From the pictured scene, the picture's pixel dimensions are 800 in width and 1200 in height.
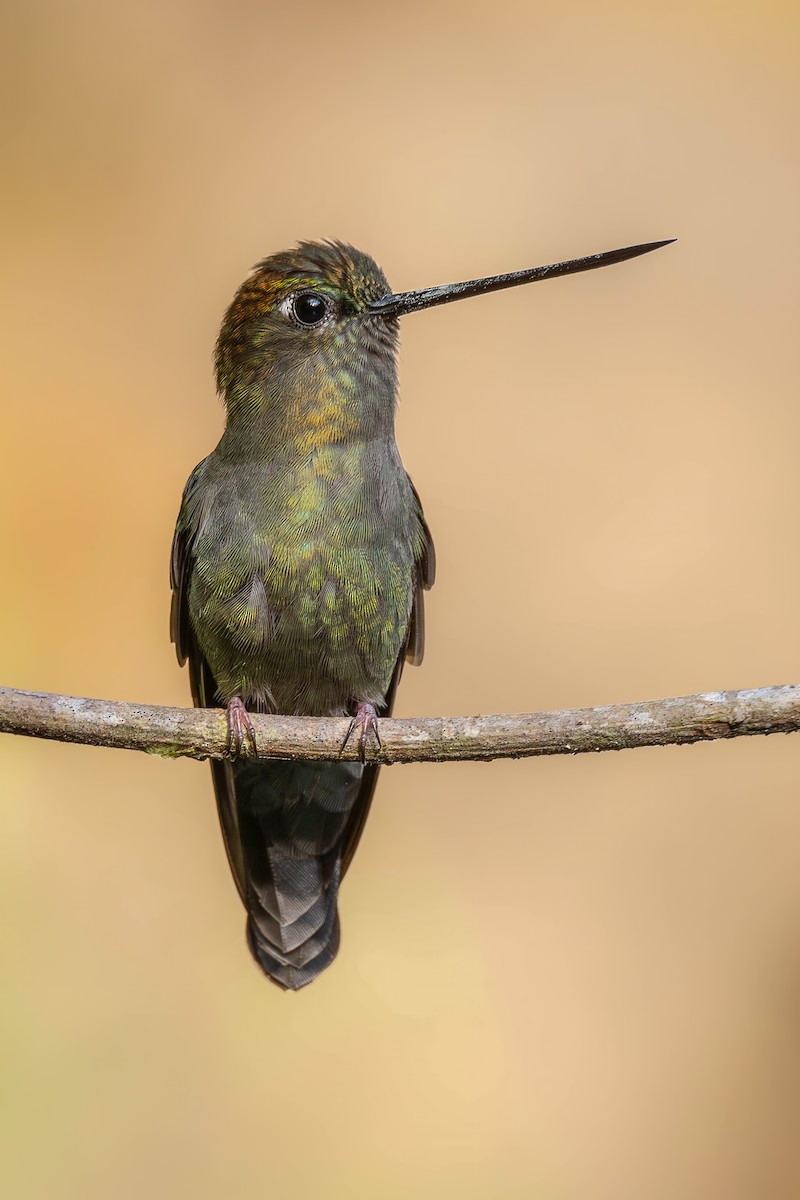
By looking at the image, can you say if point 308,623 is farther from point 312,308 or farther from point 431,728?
point 312,308

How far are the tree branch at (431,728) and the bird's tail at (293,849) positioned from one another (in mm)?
1035

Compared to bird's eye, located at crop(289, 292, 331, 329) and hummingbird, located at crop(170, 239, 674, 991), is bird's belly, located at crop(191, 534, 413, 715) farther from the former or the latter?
bird's eye, located at crop(289, 292, 331, 329)

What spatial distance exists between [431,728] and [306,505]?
983 millimetres

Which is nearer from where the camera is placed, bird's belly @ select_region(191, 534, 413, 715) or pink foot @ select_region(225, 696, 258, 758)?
pink foot @ select_region(225, 696, 258, 758)

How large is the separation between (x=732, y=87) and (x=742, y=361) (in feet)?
4.54

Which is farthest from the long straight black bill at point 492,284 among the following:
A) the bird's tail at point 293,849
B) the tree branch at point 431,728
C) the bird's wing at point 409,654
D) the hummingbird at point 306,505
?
the bird's tail at point 293,849

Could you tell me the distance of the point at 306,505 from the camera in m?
3.74

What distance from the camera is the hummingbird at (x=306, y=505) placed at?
3750 millimetres

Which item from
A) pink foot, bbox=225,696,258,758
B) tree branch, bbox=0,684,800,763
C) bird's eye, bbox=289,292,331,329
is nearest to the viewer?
tree branch, bbox=0,684,800,763

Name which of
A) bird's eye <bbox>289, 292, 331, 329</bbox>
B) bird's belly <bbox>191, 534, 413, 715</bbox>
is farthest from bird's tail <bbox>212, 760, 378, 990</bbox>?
bird's eye <bbox>289, 292, 331, 329</bbox>

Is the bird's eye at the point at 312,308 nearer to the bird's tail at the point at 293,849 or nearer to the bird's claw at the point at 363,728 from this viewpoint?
the bird's claw at the point at 363,728

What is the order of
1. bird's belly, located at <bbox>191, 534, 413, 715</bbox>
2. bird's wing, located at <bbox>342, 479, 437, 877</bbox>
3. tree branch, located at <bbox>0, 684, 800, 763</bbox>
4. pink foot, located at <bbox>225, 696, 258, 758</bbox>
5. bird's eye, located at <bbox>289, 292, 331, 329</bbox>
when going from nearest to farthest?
1. tree branch, located at <bbox>0, 684, 800, 763</bbox>
2. pink foot, located at <bbox>225, 696, 258, 758</bbox>
3. bird's belly, located at <bbox>191, 534, 413, 715</bbox>
4. bird's eye, located at <bbox>289, 292, 331, 329</bbox>
5. bird's wing, located at <bbox>342, 479, 437, 877</bbox>

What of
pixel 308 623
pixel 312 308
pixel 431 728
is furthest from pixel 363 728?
pixel 312 308

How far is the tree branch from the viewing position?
2736mm
